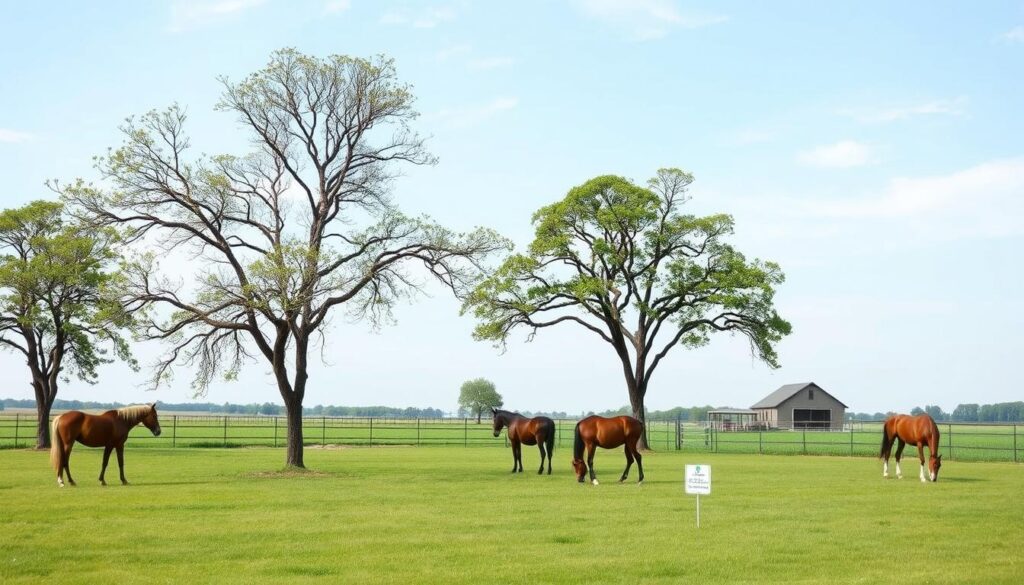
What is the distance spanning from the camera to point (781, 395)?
8706cm

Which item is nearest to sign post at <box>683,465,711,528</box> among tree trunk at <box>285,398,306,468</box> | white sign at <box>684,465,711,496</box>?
white sign at <box>684,465,711,496</box>

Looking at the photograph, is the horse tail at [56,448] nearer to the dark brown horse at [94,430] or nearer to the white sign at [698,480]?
the dark brown horse at [94,430]

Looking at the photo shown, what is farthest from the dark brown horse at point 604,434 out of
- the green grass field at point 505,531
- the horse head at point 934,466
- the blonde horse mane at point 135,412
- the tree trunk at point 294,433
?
the blonde horse mane at point 135,412

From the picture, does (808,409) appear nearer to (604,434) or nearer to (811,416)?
(811,416)

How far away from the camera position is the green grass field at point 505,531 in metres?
10.9

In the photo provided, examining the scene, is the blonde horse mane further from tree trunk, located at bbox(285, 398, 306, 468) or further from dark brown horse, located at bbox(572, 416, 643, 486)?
dark brown horse, located at bbox(572, 416, 643, 486)

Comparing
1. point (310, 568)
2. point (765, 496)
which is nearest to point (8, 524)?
point (310, 568)

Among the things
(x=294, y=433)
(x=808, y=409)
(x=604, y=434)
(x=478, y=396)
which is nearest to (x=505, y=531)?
(x=604, y=434)

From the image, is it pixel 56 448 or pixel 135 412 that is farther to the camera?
pixel 135 412

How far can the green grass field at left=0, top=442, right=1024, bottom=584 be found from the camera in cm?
1088

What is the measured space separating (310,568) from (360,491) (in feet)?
32.7

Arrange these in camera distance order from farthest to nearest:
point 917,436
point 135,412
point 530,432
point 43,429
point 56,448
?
1. point 43,429
2. point 530,432
3. point 917,436
4. point 135,412
5. point 56,448

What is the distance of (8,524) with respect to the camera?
47.7ft

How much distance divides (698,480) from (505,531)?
307 cm
